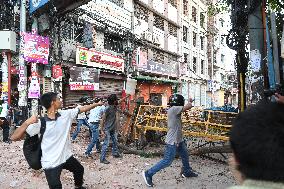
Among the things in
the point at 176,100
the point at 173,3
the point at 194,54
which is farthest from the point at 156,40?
the point at 176,100

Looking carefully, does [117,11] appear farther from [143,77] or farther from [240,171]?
[240,171]

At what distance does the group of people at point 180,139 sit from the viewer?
1.27 meters

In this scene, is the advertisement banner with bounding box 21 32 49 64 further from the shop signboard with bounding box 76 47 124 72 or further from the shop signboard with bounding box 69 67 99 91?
the shop signboard with bounding box 76 47 124 72

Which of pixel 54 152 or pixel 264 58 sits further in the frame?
pixel 264 58

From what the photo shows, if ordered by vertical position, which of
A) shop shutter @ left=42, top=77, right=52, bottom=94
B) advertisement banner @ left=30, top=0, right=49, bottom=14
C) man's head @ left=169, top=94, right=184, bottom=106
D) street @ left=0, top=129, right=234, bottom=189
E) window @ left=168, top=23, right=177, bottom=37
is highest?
window @ left=168, top=23, right=177, bottom=37

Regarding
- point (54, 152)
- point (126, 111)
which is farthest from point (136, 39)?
point (54, 152)

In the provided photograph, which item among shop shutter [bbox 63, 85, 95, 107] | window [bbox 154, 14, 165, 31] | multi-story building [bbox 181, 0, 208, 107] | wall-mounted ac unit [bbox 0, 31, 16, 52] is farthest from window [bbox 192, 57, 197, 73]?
wall-mounted ac unit [bbox 0, 31, 16, 52]

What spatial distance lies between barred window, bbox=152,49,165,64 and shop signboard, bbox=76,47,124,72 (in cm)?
552

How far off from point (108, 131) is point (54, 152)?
13.7ft

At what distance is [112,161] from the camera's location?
8648 millimetres

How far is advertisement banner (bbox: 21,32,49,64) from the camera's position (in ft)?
43.1

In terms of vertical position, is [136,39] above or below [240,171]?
above

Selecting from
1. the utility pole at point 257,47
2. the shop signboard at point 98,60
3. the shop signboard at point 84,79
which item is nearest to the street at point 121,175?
the utility pole at point 257,47

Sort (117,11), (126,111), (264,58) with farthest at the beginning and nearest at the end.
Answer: (117,11), (126,111), (264,58)
